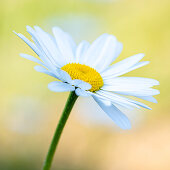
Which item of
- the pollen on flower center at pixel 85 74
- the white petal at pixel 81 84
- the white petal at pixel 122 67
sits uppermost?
the white petal at pixel 122 67

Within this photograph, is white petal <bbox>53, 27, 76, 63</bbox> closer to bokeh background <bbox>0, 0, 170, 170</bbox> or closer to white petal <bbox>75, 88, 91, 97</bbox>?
white petal <bbox>75, 88, 91, 97</bbox>

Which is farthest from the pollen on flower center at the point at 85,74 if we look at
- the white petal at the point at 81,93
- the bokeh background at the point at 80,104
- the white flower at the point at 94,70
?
the bokeh background at the point at 80,104

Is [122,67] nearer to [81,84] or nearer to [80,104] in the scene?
[81,84]

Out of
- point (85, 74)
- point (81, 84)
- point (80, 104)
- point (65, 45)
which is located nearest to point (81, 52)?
point (65, 45)

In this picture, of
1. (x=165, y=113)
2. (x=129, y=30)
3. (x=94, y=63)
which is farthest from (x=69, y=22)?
(x=94, y=63)

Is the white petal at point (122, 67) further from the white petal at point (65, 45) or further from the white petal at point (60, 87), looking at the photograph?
the white petal at point (60, 87)

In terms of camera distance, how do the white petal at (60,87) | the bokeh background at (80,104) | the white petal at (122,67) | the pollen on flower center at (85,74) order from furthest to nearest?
the bokeh background at (80,104) → the white petal at (122,67) → the pollen on flower center at (85,74) → the white petal at (60,87)

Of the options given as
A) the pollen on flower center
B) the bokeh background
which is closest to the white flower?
the pollen on flower center
